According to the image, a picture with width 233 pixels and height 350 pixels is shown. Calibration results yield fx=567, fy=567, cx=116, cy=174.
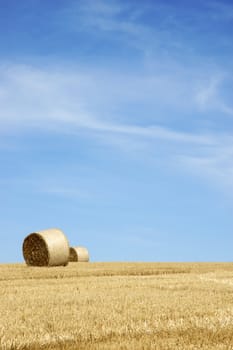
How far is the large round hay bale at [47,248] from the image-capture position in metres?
25.9

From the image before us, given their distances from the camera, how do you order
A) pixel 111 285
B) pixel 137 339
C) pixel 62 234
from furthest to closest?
pixel 62 234
pixel 111 285
pixel 137 339

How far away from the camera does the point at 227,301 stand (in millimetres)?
11586

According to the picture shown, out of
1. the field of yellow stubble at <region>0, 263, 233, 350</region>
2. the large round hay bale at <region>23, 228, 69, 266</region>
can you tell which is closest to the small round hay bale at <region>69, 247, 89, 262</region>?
the large round hay bale at <region>23, 228, 69, 266</region>

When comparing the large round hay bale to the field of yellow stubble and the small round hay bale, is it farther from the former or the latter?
the field of yellow stubble

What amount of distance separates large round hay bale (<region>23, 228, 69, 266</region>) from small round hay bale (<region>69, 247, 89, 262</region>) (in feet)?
23.2

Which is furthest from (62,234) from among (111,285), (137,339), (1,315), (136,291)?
(137,339)

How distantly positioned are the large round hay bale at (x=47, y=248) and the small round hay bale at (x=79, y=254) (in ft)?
23.2

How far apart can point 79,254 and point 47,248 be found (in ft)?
26.9

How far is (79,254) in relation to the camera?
111ft

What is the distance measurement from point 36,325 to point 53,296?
3.75 m

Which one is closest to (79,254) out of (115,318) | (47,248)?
(47,248)

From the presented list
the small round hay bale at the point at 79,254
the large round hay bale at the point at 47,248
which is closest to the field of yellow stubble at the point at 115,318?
the large round hay bale at the point at 47,248

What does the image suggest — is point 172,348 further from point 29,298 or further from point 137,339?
point 29,298

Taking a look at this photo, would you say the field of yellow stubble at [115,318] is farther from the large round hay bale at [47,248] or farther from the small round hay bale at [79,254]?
the small round hay bale at [79,254]
